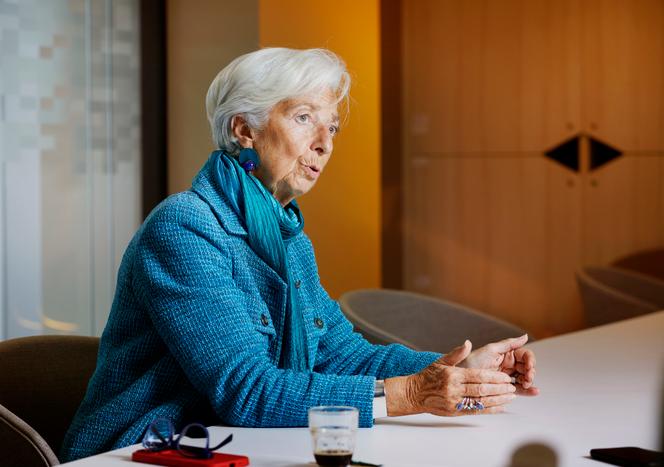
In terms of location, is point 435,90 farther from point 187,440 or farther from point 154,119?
point 187,440

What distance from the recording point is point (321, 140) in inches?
86.0

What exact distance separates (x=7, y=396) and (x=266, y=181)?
74cm

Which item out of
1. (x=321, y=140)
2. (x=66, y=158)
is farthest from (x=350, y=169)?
(x=321, y=140)

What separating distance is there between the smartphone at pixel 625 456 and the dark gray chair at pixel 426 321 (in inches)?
66.0

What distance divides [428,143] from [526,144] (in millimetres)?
721

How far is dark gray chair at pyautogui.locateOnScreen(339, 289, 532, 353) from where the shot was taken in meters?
3.28

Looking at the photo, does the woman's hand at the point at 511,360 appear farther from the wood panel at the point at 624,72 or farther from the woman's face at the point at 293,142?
the wood panel at the point at 624,72

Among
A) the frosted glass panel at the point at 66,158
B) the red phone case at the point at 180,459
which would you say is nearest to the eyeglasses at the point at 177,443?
the red phone case at the point at 180,459

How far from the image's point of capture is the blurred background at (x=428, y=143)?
14.4 ft

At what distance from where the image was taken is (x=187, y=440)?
1.62 m

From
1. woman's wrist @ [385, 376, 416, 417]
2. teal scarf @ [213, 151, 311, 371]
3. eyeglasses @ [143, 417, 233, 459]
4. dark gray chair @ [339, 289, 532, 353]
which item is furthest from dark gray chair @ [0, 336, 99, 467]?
dark gray chair @ [339, 289, 532, 353]

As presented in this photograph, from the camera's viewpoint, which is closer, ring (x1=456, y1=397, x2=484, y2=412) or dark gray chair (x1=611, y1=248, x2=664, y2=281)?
ring (x1=456, y1=397, x2=484, y2=412)

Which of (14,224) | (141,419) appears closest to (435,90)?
(14,224)

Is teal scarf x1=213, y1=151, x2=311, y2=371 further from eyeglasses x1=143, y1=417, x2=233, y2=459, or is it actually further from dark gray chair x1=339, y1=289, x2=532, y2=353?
dark gray chair x1=339, y1=289, x2=532, y2=353
